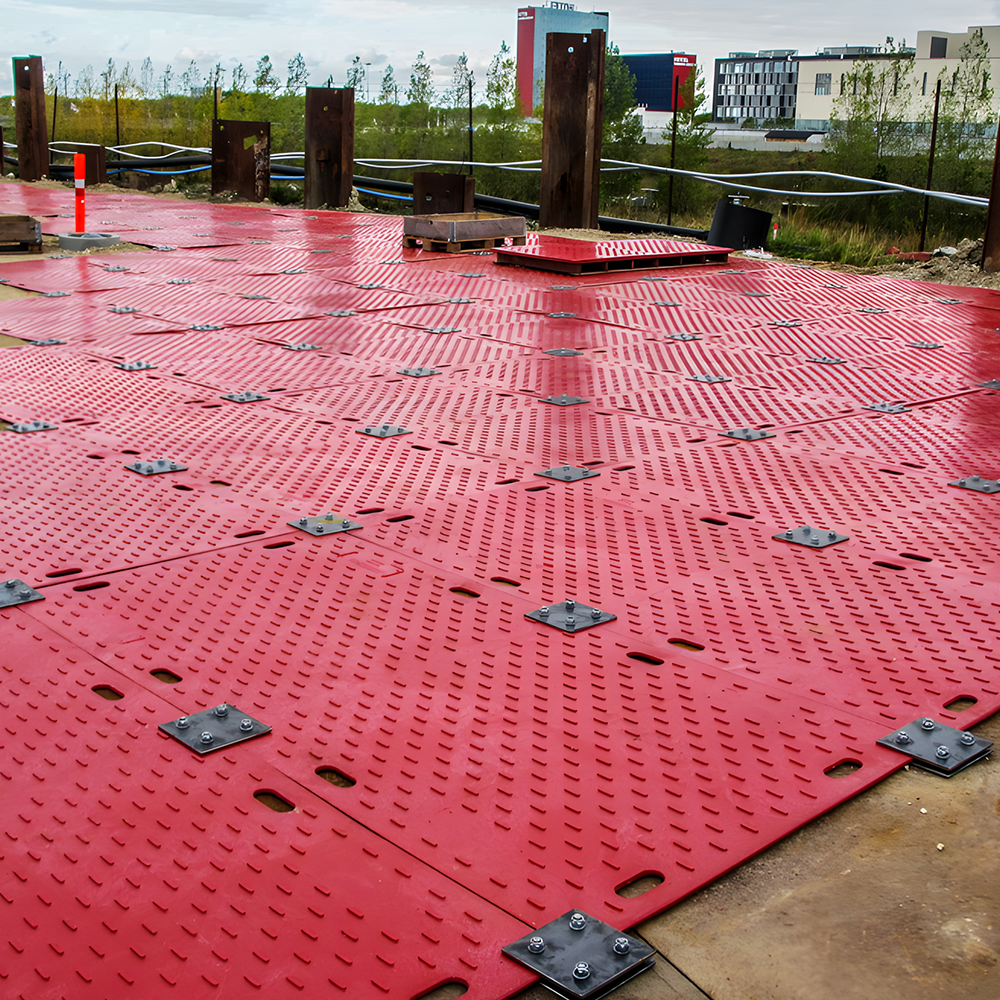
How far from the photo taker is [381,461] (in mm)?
5184

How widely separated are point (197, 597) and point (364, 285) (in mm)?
7788

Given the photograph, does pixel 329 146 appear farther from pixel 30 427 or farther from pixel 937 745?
pixel 937 745

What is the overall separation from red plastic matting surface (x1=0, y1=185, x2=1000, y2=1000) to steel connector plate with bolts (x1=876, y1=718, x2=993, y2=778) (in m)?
0.05

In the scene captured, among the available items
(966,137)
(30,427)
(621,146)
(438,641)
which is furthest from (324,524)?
(621,146)

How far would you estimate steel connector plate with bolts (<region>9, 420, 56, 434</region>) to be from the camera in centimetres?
560

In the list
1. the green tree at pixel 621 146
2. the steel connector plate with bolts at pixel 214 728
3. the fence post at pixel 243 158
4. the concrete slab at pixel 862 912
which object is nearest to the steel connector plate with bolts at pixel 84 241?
the fence post at pixel 243 158

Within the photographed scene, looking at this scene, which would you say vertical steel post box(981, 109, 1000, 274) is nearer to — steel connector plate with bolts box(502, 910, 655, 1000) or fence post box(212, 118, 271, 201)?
steel connector plate with bolts box(502, 910, 655, 1000)

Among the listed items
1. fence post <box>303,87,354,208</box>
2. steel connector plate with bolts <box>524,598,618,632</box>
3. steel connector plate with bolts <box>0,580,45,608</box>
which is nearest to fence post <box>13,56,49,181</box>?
fence post <box>303,87,354,208</box>

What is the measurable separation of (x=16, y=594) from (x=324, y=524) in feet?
3.77

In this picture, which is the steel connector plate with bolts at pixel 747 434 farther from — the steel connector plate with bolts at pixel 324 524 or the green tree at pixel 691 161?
the green tree at pixel 691 161

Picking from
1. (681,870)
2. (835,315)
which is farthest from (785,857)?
(835,315)

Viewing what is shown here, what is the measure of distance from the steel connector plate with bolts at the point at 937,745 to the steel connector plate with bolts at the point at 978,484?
7.52 ft

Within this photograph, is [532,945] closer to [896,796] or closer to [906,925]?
[906,925]

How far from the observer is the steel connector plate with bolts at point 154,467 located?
4.96m
